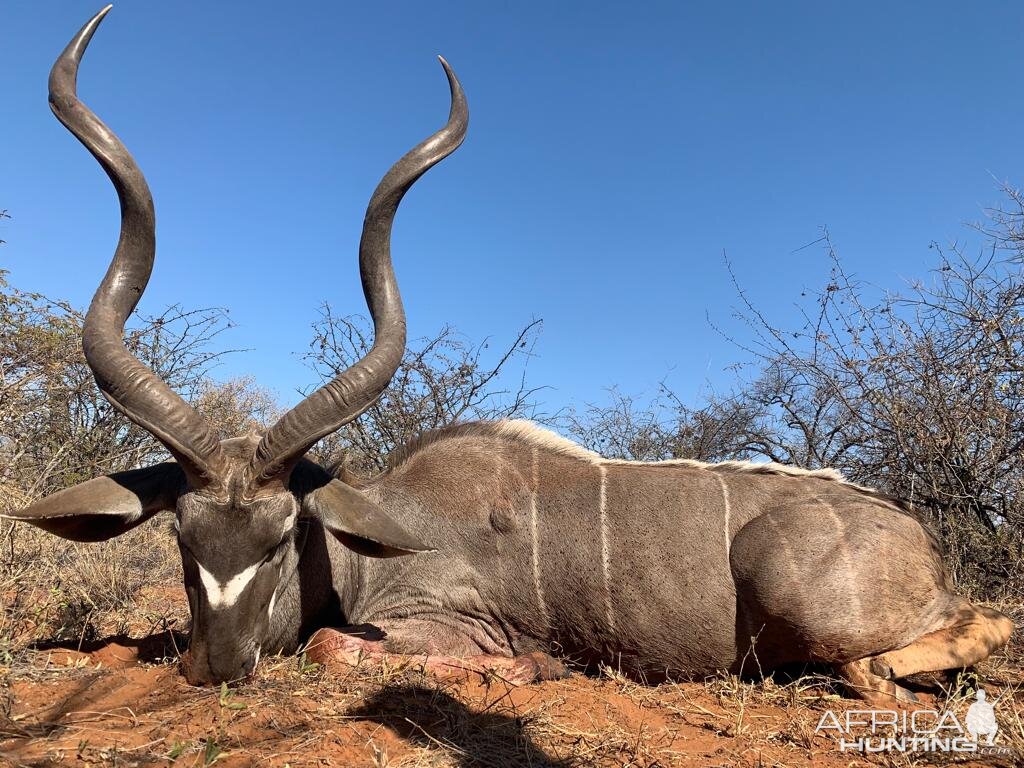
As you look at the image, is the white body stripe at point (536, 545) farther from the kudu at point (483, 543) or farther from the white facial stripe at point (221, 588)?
the white facial stripe at point (221, 588)

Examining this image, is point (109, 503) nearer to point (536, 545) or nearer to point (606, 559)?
point (536, 545)

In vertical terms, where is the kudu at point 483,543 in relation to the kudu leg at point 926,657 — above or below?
above

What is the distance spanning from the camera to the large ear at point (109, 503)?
273 centimetres

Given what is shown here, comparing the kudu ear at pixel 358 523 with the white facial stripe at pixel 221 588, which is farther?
the kudu ear at pixel 358 523

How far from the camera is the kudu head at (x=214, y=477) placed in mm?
2590

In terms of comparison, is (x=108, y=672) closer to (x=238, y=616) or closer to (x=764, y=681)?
(x=238, y=616)

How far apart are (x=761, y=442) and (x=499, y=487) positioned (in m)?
4.75

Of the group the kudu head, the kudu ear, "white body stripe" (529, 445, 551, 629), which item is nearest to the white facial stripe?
the kudu head

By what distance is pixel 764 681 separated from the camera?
9.98 ft

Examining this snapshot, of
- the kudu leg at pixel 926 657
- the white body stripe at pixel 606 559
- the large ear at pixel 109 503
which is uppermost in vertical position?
the large ear at pixel 109 503

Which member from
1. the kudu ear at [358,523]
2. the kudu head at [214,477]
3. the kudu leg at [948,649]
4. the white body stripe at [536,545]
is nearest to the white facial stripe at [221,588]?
the kudu head at [214,477]

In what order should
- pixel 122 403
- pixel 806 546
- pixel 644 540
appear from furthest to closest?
pixel 644 540 < pixel 806 546 < pixel 122 403

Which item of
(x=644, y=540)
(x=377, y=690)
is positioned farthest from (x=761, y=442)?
(x=377, y=690)

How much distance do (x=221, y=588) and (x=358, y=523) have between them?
0.55 metres
